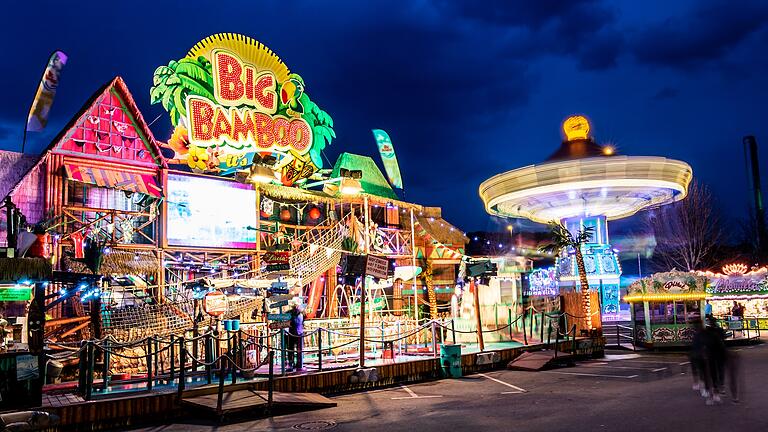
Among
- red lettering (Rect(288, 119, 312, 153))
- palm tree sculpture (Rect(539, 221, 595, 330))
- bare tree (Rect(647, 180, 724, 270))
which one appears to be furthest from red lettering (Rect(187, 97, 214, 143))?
bare tree (Rect(647, 180, 724, 270))

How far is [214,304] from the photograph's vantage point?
16609mm

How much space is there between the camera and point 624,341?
27.6 m

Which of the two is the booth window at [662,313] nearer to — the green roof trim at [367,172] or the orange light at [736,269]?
the orange light at [736,269]

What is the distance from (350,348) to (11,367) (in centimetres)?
1128

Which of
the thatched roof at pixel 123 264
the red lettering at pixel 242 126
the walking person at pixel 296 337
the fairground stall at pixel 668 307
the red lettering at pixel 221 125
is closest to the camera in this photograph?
the walking person at pixel 296 337

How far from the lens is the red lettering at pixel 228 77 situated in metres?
26.3

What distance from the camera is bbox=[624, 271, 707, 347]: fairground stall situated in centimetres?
2391

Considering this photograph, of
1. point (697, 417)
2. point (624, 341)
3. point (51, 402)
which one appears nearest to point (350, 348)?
point (51, 402)

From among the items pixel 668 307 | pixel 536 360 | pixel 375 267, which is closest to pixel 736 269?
pixel 668 307

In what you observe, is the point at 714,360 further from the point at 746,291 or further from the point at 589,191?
the point at 746,291

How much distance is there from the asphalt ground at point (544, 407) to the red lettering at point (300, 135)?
1493cm

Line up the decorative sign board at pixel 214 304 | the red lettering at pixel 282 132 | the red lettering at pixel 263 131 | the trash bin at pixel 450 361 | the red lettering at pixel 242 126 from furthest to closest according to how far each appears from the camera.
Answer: the red lettering at pixel 282 132 < the red lettering at pixel 263 131 < the red lettering at pixel 242 126 < the trash bin at pixel 450 361 < the decorative sign board at pixel 214 304

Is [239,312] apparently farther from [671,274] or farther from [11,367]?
[671,274]

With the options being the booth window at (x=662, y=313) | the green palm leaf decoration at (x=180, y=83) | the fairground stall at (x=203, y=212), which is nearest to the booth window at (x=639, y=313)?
the booth window at (x=662, y=313)
